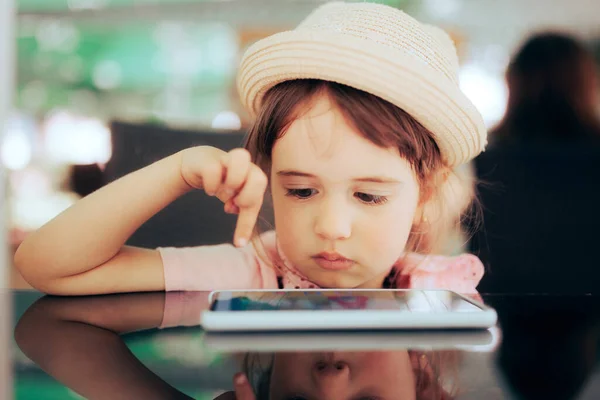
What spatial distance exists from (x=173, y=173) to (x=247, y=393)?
275 millimetres

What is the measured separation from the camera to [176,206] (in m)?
0.73

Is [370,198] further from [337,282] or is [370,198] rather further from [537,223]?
[537,223]

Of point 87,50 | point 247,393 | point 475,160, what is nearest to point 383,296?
point 247,393

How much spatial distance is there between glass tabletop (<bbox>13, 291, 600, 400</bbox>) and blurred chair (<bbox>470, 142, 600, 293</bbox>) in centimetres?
33

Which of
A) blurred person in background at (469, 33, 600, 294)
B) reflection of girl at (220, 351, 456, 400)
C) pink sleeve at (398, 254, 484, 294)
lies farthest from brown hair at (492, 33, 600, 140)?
reflection of girl at (220, 351, 456, 400)

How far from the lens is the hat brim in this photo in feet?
1.71

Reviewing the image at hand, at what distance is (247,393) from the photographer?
1.05 ft

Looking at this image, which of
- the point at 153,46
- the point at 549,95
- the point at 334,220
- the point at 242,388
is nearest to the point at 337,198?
the point at 334,220

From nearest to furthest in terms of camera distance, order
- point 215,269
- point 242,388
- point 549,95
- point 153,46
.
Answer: point 242,388 → point 215,269 → point 549,95 → point 153,46

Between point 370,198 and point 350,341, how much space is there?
7.3 inches

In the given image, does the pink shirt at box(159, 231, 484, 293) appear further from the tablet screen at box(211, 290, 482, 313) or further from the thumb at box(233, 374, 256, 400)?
the thumb at box(233, 374, 256, 400)

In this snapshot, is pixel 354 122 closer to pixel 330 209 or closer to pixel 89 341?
pixel 330 209

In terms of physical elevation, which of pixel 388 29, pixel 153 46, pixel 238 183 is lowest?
pixel 238 183

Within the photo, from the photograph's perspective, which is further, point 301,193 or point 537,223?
point 537,223
